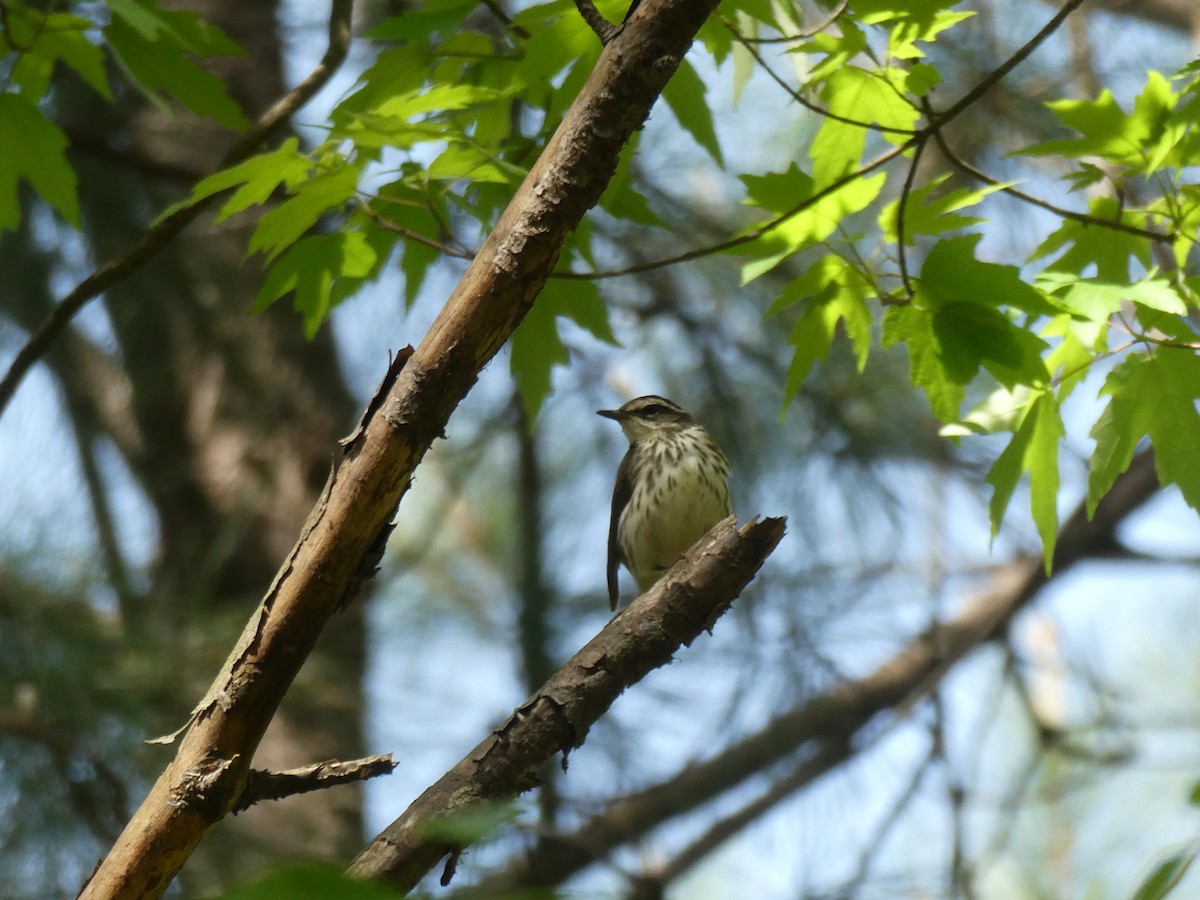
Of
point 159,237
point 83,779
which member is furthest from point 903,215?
point 83,779

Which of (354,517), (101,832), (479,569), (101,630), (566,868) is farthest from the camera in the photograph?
(479,569)

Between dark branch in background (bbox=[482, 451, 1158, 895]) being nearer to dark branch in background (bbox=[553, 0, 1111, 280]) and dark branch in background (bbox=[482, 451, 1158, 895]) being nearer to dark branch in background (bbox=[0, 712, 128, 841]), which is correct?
dark branch in background (bbox=[0, 712, 128, 841])

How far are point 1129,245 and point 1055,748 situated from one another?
4331 millimetres

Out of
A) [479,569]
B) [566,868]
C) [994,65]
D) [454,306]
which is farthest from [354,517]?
[479,569]

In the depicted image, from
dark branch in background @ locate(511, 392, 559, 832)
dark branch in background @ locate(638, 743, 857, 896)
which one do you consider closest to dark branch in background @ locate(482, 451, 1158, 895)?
dark branch in background @ locate(638, 743, 857, 896)

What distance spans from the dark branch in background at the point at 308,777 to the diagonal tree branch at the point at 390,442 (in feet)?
0.15

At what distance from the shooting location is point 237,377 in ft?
18.6

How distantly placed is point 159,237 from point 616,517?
237cm

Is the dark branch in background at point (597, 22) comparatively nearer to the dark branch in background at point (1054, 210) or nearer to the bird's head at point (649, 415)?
the dark branch in background at point (1054, 210)

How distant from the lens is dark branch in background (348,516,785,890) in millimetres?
2074

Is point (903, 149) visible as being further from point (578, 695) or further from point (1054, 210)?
point (578, 695)

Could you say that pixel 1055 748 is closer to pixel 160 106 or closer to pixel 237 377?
pixel 237 377

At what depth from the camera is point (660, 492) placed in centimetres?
468

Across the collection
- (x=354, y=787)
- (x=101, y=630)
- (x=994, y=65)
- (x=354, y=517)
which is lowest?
(x=354, y=517)
